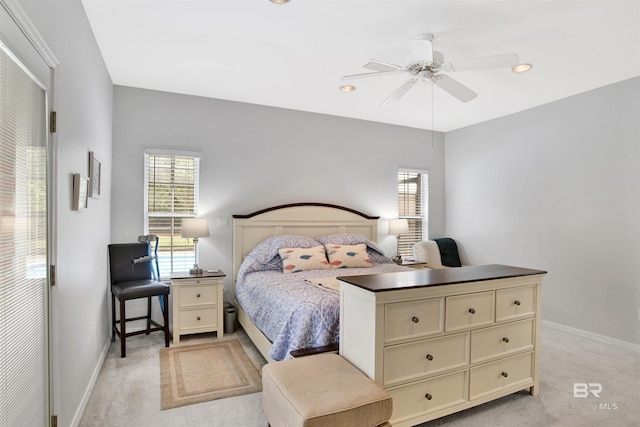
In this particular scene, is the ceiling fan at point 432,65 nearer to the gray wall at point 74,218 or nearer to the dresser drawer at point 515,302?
the dresser drawer at point 515,302

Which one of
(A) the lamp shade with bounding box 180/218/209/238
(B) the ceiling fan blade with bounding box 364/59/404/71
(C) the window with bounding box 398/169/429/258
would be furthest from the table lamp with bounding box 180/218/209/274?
(C) the window with bounding box 398/169/429/258

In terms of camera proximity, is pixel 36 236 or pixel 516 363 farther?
pixel 516 363

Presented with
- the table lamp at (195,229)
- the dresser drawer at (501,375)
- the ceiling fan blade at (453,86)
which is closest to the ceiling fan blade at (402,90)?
the ceiling fan blade at (453,86)

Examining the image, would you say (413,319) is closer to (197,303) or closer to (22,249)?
(22,249)

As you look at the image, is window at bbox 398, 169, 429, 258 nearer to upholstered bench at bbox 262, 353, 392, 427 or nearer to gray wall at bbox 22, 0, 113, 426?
upholstered bench at bbox 262, 353, 392, 427

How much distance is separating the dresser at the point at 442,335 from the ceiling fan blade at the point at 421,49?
150 cm

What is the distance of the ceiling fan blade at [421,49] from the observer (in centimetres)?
243

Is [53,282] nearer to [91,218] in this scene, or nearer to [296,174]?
[91,218]

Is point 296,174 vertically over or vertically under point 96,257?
over

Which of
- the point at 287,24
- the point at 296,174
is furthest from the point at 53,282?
the point at 296,174

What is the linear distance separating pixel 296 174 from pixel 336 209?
2.32ft

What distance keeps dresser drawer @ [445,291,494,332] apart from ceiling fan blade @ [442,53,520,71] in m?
1.52

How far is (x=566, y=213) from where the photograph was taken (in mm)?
4137

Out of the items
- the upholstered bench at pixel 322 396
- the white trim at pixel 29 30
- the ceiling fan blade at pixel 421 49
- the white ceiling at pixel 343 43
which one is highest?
the white ceiling at pixel 343 43
